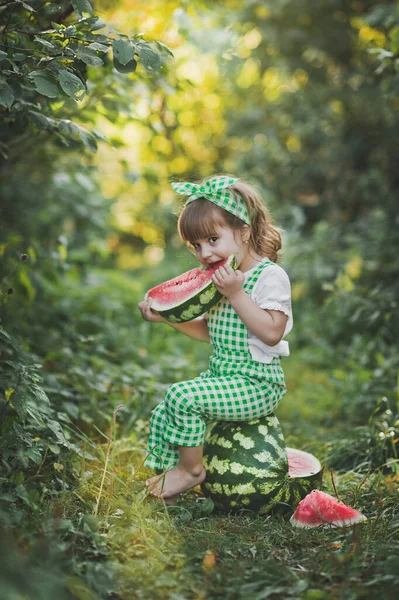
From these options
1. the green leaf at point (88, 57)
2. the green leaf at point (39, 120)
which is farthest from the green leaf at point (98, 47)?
the green leaf at point (39, 120)

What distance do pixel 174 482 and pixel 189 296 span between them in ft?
2.63

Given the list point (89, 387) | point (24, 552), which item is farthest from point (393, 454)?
point (24, 552)

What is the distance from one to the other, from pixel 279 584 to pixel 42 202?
5.22m

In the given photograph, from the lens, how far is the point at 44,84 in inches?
91.2

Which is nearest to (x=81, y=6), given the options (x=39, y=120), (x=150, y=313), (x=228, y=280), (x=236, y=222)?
(x=39, y=120)

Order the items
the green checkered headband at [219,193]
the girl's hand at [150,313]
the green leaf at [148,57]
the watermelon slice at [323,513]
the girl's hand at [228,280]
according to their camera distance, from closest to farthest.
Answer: the green leaf at [148,57] → the watermelon slice at [323,513] → the girl's hand at [228,280] → the green checkered headband at [219,193] → the girl's hand at [150,313]

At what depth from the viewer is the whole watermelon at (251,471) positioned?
2691 millimetres

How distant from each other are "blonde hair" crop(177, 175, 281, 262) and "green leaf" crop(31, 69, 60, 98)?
772mm

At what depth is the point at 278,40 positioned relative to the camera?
8.07 meters

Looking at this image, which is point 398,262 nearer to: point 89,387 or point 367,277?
point 367,277

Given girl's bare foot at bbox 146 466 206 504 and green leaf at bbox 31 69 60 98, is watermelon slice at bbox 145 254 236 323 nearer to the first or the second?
girl's bare foot at bbox 146 466 206 504

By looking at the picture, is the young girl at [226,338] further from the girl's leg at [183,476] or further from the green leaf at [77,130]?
the green leaf at [77,130]

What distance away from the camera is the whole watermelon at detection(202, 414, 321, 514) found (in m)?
2.69

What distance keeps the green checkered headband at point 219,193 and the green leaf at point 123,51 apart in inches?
24.3
